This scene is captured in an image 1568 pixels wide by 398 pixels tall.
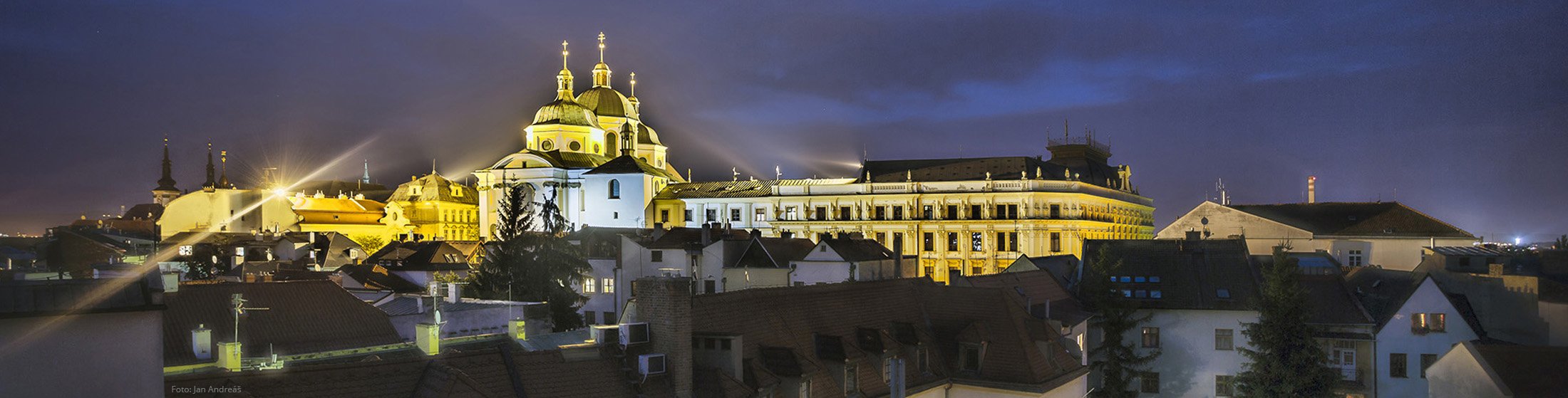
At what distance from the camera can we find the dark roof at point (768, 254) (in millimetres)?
51781

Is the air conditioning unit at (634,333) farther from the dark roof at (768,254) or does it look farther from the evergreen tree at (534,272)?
the dark roof at (768,254)

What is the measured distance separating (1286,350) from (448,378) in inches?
1206

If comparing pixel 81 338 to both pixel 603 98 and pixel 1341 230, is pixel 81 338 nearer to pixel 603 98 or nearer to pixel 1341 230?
pixel 1341 230

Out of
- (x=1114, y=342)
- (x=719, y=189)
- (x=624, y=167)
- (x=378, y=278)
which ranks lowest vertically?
(x=1114, y=342)

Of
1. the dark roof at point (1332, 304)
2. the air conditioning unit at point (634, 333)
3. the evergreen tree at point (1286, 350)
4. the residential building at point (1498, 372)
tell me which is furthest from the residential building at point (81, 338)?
the dark roof at point (1332, 304)

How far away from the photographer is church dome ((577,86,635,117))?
404 feet

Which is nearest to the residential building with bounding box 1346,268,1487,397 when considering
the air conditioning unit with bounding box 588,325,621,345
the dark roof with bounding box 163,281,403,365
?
the air conditioning unit with bounding box 588,325,621,345

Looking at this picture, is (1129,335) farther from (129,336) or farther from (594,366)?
(129,336)

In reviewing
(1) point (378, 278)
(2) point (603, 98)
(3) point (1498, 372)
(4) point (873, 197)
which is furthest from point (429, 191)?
(3) point (1498, 372)

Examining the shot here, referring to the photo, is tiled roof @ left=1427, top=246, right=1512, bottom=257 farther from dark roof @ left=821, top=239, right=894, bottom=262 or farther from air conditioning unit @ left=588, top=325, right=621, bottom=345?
air conditioning unit @ left=588, top=325, right=621, bottom=345

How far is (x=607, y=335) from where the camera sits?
73.0ft

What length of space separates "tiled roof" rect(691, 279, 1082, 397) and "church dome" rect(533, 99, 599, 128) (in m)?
84.4

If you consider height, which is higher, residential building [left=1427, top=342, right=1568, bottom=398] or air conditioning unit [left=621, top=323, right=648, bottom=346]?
air conditioning unit [left=621, top=323, right=648, bottom=346]

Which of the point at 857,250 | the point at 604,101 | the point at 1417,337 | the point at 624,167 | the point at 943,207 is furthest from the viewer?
Answer: the point at 604,101
